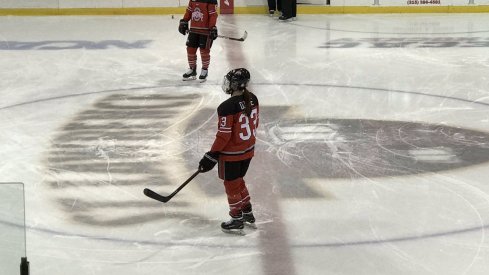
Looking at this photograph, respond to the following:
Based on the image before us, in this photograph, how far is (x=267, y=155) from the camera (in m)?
4.91

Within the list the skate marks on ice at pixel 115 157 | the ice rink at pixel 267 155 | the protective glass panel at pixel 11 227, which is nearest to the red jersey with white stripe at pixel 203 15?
the ice rink at pixel 267 155

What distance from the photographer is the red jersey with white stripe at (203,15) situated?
275 inches

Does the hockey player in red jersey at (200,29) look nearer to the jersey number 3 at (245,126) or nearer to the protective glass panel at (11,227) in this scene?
the jersey number 3 at (245,126)

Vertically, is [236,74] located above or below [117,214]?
above

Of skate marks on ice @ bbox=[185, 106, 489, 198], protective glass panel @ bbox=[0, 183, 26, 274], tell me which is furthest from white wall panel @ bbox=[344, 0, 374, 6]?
protective glass panel @ bbox=[0, 183, 26, 274]

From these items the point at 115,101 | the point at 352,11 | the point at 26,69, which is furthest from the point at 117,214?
the point at 352,11

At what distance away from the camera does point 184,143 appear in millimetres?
5180

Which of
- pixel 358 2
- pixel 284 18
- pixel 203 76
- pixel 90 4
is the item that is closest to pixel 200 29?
pixel 203 76

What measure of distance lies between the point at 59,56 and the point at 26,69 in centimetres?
75

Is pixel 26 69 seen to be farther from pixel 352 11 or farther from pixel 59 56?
Result: pixel 352 11

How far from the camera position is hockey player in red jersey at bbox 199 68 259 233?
3457mm

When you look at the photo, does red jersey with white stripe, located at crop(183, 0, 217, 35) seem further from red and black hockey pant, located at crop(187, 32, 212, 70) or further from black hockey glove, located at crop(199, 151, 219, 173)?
black hockey glove, located at crop(199, 151, 219, 173)

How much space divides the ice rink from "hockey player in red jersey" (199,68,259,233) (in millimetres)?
294

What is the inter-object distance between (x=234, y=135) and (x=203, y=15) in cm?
368
